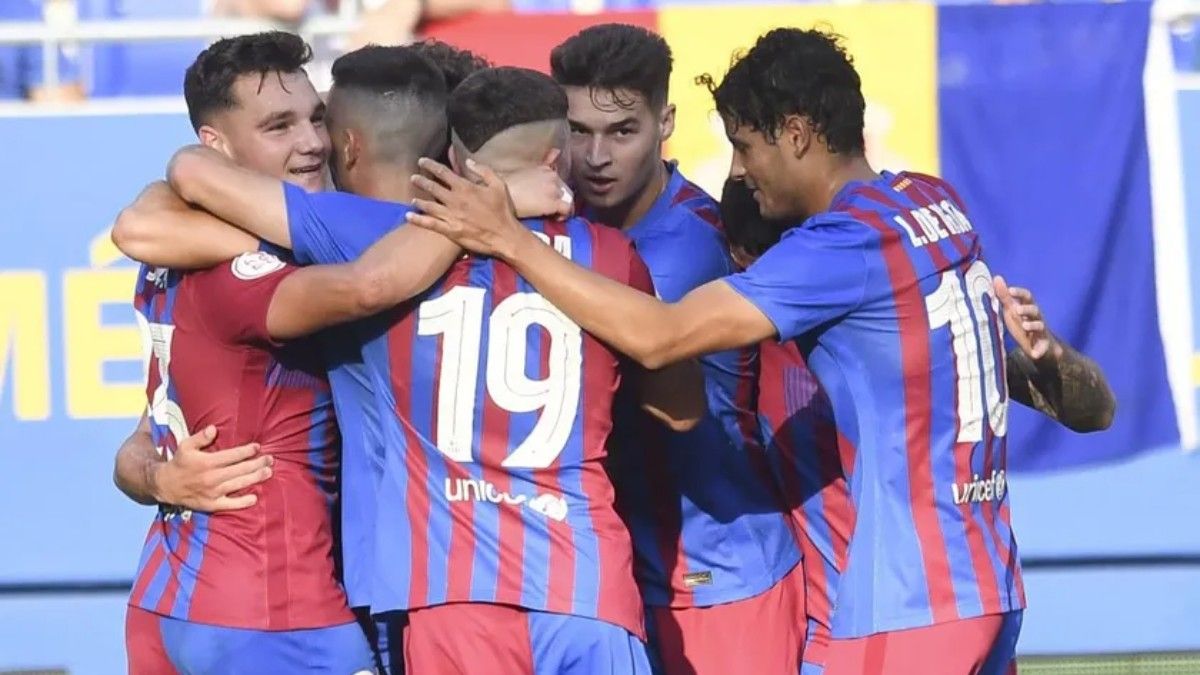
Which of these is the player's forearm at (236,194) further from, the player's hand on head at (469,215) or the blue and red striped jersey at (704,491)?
the blue and red striped jersey at (704,491)

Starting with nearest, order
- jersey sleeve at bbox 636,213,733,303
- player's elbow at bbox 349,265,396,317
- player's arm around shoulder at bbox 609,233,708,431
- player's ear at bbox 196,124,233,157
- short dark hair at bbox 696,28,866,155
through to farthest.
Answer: player's elbow at bbox 349,265,396,317 < short dark hair at bbox 696,28,866,155 < player's arm around shoulder at bbox 609,233,708,431 < player's ear at bbox 196,124,233,157 < jersey sleeve at bbox 636,213,733,303

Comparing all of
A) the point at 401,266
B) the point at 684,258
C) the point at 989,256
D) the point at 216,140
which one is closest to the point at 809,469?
the point at 684,258

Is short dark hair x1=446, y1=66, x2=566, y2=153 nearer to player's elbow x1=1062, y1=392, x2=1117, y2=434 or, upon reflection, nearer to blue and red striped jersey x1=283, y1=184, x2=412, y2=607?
blue and red striped jersey x1=283, y1=184, x2=412, y2=607

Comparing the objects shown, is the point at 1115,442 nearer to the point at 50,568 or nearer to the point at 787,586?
the point at 787,586

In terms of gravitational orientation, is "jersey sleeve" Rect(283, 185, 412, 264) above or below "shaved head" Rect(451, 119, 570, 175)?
below

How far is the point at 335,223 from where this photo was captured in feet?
13.2

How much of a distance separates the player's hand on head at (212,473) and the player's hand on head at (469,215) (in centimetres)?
67

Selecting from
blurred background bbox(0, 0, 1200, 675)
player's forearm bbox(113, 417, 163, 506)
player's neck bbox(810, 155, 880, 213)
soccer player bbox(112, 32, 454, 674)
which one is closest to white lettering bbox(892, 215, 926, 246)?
player's neck bbox(810, 155, 880, 213)

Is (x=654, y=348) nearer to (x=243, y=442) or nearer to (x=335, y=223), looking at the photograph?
(x=335, y=223)

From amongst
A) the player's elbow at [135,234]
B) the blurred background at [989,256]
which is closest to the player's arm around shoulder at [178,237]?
the player's elbow at [135,234]

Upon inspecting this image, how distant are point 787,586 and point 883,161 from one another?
2736mm

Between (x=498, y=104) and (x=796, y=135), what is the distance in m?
0.68

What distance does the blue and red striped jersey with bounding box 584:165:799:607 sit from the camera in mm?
4852

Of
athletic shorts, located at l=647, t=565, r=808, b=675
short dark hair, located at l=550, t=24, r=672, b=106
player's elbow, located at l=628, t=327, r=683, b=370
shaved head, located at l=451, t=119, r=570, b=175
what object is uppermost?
short dark hair, located at l=550, t=24, r=672, b=106
